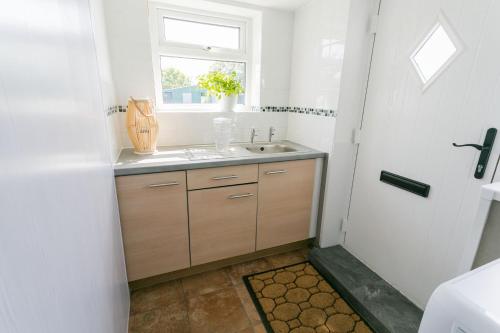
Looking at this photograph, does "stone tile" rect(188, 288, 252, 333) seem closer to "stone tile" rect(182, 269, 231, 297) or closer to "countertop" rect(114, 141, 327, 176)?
"stone tile" rect(182, 269, 231, 297)

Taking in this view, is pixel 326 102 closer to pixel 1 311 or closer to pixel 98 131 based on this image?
pixel 98 131

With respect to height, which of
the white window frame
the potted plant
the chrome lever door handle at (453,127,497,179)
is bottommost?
the chrome lever door handle at (453,127,497,179)

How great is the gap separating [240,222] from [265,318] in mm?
638

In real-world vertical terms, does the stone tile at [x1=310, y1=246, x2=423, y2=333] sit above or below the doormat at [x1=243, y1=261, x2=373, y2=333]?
above

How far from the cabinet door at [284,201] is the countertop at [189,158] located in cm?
7

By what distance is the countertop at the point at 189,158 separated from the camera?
1467 mm

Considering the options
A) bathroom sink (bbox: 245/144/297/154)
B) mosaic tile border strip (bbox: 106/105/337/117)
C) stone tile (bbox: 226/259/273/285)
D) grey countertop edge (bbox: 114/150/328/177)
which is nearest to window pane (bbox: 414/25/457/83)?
mosaic tile border strip (bbox: 106/105/337/117)

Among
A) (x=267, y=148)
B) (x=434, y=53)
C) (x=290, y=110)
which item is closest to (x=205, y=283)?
(x=267, y=148)

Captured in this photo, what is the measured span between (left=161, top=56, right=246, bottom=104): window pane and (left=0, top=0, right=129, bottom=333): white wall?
1254 mm

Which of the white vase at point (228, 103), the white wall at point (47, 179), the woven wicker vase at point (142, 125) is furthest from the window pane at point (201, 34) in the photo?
the white wall at point (47, 179)

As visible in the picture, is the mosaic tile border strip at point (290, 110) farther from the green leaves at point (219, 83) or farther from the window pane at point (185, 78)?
the window pane at point (185, 78)

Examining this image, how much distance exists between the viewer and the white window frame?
6.55 ft

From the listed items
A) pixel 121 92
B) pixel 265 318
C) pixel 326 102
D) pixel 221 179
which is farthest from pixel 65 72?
pixel 326 102

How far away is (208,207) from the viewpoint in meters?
1.69
